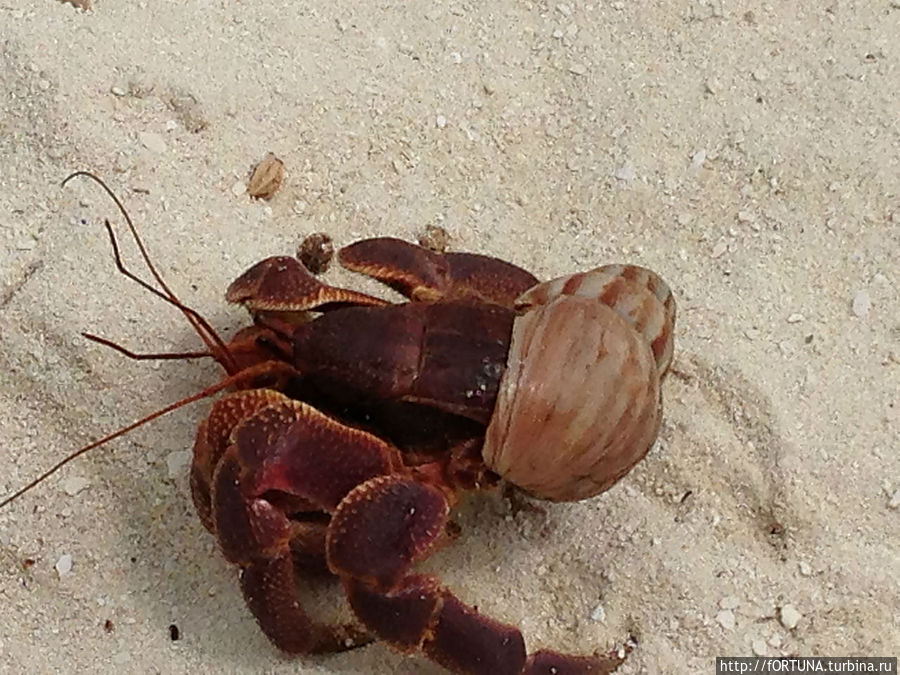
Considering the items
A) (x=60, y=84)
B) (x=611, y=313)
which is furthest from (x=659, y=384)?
(x=60, y=84)

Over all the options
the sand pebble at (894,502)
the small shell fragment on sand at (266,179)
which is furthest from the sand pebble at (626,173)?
the sand pebble at (894,502)

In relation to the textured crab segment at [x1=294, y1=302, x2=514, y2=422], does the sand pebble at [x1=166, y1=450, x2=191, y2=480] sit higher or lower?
lower

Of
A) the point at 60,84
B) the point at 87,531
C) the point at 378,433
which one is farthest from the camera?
the point at 60,84

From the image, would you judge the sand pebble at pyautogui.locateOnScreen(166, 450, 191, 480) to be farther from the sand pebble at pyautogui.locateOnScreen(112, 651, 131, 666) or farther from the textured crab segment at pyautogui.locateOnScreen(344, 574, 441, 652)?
the textured crab segment at pyautogui.locateOnScreen(344, 574, 441, 652)

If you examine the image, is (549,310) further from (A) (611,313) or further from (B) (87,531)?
(B) (87,531)

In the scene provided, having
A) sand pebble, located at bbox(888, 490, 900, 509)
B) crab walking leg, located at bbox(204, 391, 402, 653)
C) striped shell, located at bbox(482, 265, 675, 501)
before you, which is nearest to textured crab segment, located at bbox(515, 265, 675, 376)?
striped shell, located at bbox(482, 265, 675, 501)
